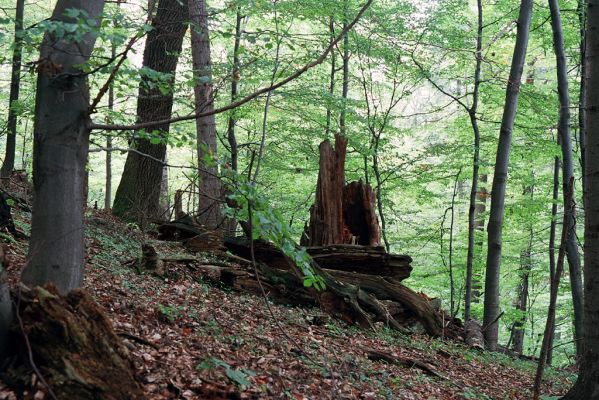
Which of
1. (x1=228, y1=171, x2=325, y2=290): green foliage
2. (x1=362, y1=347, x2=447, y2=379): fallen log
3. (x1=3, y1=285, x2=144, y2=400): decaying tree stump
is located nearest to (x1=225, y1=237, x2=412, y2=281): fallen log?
(x1=362, y1=347, x2=447, y2=379): fallen log

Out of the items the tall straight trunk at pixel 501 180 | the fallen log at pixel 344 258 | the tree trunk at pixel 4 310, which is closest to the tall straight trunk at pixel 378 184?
the tall straight trunk at pixel 501 180

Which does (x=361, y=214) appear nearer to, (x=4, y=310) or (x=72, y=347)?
(x=72, y=347)

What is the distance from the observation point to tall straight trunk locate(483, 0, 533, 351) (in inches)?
399

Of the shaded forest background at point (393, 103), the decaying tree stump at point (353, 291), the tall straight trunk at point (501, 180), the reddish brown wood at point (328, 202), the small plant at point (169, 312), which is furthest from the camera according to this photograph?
the shaded forest background at point (393, 103)

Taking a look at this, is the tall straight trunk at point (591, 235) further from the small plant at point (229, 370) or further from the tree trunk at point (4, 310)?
the tree trunk at point (4, 310)

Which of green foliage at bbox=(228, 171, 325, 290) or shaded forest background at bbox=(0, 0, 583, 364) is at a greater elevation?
shaded forest background at bbox=(0, 0, 583, 364)

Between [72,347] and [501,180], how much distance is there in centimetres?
920

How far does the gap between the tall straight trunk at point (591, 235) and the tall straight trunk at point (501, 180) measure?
497cm

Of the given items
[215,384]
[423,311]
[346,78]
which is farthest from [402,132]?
[215,384]

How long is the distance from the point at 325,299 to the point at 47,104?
203 inches

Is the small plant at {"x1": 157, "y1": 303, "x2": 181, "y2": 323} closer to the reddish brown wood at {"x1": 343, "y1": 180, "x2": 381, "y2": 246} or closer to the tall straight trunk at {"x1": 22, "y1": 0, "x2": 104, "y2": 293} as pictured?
the tall straight trunk at {"x1": 22, "y1": 0, "x2": 104, "y2": 293}

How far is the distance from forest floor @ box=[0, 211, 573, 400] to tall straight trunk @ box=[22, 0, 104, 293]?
2.67 feet

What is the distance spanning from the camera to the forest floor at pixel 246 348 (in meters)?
3.78

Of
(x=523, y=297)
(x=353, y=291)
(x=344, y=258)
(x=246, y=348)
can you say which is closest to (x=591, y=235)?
(x=353, y=291)
